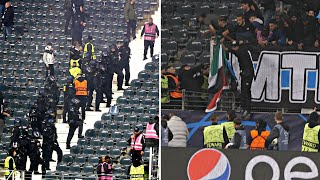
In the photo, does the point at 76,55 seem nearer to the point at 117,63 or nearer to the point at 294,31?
the point at 117,63

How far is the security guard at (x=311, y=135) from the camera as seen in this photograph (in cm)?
1839

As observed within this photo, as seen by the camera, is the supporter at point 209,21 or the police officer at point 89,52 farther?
the police officer at point 89,52

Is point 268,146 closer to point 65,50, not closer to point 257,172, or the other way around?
point 257,172

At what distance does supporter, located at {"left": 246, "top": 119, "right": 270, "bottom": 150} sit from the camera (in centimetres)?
1847

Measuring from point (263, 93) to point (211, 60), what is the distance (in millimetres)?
776

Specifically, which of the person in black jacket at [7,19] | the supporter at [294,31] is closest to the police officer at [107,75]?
the person in black jacket at [7,19]

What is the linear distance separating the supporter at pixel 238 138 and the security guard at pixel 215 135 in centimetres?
9

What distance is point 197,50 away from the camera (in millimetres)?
18688

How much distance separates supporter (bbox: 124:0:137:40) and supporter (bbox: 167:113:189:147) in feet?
46.1

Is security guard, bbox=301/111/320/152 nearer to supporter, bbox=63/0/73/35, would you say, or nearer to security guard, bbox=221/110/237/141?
security guard, bbox=221/110/237/141

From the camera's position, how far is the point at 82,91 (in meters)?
29.4

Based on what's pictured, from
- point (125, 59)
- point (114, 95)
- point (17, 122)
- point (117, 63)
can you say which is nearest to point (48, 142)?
point (17, 122)

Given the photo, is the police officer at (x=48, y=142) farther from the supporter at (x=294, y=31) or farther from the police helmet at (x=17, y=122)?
the supporter at (x=294, y=31)

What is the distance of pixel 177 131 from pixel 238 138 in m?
0.77
